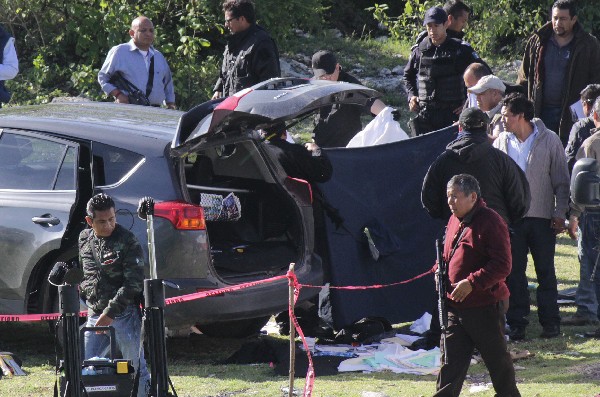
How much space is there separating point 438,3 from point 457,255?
35.5 ft

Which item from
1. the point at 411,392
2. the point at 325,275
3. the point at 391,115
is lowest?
the point at 411,392

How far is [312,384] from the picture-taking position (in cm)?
748

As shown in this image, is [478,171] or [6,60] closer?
[478,171]

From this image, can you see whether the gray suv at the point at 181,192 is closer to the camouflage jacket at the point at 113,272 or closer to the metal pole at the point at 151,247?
the camouflage jacket at the point at 113,272

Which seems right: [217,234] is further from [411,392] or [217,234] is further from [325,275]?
[411,392]

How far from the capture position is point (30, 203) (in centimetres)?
845

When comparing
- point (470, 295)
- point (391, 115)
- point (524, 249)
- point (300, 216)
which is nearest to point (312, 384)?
point (470, 295)

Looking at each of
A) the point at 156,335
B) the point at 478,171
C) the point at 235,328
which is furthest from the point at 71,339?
the point at 478,171

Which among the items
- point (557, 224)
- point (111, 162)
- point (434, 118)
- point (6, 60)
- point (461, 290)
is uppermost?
point (6, 60)

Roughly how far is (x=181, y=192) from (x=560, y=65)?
467 cm

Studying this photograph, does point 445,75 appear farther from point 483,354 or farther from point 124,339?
point 124,339

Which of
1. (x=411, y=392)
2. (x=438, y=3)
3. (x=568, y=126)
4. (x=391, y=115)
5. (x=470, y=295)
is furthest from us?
(x=438, y=3)

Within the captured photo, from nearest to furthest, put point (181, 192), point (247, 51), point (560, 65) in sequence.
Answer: point (181, 192)
point (247, 51)
point (560, 65)

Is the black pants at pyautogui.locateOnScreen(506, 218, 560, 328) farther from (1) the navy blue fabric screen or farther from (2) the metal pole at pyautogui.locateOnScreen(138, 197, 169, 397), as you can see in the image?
(2) the metal pole at pyautogui.locateOnScreen(138, 197, 169, 397)
